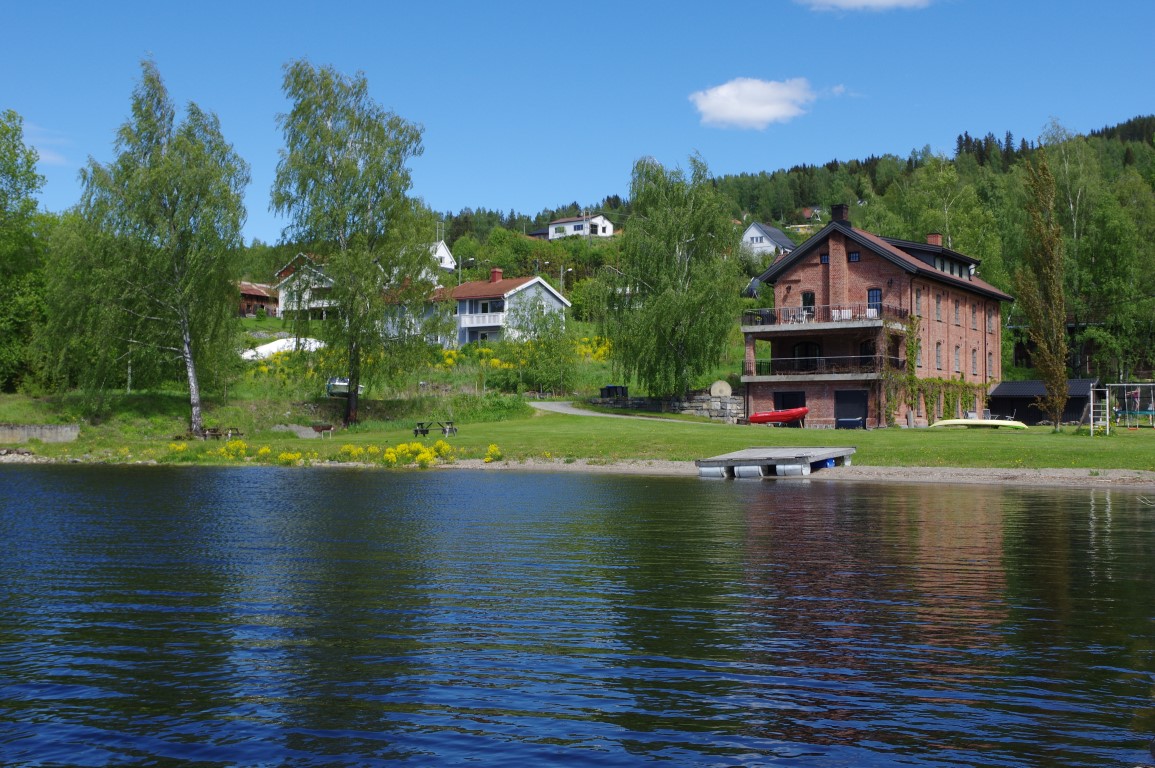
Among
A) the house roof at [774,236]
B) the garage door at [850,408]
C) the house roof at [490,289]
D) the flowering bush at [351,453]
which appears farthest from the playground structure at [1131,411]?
the house roof at [774,236]

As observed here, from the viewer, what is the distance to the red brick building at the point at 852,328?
60.8m

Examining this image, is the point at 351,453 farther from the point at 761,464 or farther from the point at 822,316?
the point at 822,316

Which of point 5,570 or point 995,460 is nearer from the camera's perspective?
point 5,570

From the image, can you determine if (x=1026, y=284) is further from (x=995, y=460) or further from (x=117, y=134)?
(x=117, y=134)

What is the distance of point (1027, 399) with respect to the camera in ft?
238

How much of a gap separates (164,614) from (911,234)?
83.9 m

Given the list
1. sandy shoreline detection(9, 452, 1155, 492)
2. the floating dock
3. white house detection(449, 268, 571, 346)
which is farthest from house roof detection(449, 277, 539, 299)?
the floating dock

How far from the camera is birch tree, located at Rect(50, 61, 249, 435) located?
5338 cm

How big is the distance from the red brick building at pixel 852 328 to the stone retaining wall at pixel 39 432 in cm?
3916

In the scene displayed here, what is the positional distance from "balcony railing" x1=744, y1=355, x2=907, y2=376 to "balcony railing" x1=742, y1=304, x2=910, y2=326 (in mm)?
2425

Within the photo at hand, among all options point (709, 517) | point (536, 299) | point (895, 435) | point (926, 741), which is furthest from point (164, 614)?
point (536, 299)

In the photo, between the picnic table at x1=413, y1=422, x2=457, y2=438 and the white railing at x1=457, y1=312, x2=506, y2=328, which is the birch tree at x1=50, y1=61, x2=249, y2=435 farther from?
the white railing at x1=457, y1=312, x2=506, y2=328

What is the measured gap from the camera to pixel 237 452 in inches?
1917

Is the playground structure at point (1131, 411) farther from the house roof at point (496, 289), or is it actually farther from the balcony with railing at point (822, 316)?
the house roof at point (496, 289)
